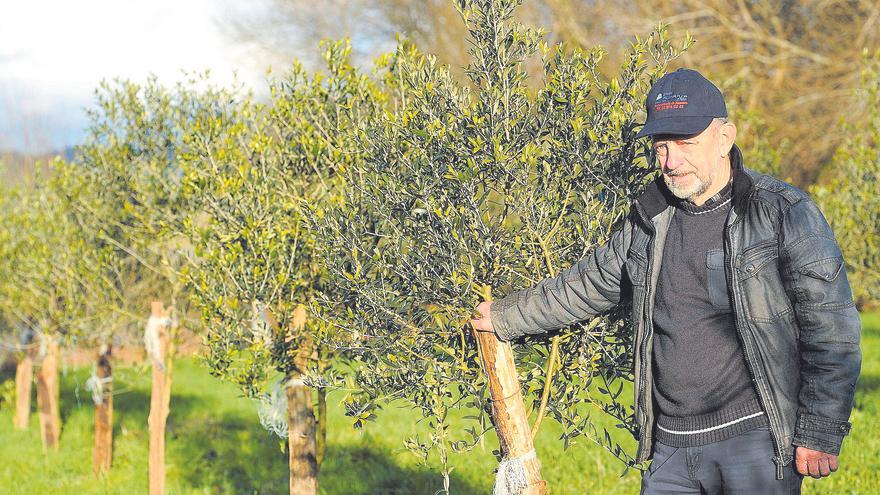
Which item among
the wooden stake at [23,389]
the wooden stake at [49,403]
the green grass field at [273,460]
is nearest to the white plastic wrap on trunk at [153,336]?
the green grass field at [273,460]

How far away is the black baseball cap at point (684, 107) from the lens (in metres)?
5.18

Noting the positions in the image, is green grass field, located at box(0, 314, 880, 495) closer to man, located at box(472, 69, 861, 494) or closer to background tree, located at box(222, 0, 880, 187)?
man, located at box(472, 69, 861, 494)

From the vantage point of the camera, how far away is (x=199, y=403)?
24.2m

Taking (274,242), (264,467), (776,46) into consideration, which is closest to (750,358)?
(274,242)

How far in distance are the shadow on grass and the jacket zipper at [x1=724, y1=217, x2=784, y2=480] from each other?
6187 millimetres

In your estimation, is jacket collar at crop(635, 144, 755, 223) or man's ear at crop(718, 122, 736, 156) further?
man's ear at crop(718, 122, 736, 156)

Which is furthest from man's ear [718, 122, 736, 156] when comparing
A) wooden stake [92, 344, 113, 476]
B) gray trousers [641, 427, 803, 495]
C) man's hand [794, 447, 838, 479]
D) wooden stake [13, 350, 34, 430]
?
wooden stake [13, 350, 34, 430]

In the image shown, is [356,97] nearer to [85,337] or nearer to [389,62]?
[389,62]

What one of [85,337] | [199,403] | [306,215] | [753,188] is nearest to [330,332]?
[306,215]

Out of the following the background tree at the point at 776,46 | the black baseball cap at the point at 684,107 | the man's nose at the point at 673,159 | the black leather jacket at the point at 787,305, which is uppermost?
the background tree at the point at 776,46

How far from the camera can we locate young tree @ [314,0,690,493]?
622cm

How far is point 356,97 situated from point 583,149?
3.25 metres

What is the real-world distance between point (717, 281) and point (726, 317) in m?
0.24

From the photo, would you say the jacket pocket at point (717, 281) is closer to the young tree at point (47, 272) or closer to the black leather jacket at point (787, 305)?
the black leather jacket at point (787, 305)
